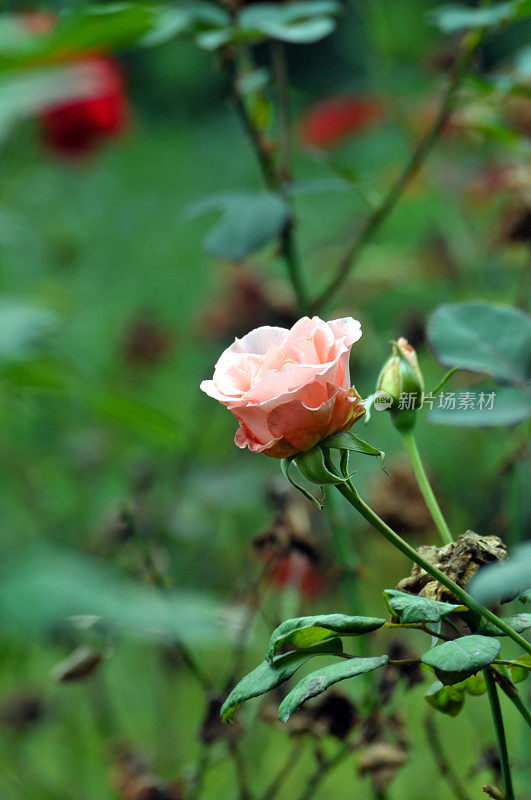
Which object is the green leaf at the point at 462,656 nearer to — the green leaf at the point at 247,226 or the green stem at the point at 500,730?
the green stem at the point at 500,730

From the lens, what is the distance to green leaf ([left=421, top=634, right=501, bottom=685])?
0.19 m

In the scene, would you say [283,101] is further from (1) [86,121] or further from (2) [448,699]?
(1) [86,121]

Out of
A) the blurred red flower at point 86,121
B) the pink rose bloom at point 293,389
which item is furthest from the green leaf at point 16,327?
the blurred red flower at point 86,121

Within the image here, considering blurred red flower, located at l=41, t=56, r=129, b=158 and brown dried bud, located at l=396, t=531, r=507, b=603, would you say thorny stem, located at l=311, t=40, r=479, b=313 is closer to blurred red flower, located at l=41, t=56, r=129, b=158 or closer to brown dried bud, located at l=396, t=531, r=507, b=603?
brown dried bud, located at l=396, t=531, r=507, b=603

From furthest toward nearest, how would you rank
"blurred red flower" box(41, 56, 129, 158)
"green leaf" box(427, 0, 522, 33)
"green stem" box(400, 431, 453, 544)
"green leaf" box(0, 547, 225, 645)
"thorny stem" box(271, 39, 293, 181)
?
1. "blurred red flower" box(41, 56, 129, 158)
2. "thorny stem" box(271, 39, 293, 181)
3. "green leaf" box(427, 0, 522, 33)
4. "green stem" box(400, 431, 453, 544)
5. "green leaf" box(0, 547, 225, 645)

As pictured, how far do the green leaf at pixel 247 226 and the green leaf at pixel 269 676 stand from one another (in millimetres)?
223

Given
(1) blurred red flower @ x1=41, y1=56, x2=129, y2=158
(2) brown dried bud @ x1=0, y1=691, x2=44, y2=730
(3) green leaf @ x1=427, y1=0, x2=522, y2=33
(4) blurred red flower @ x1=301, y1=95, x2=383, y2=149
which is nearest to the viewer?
(3) green leaf @ x1=427, y1=0, x2=522, y2=33

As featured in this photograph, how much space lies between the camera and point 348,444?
0.73ft

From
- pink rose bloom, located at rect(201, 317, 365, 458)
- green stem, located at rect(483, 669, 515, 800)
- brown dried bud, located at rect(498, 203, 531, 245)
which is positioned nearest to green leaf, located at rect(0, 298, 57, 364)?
pink rose bloom, located at rect(201, 317, 365, 458)

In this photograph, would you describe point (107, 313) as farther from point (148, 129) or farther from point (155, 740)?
point (148, 129)

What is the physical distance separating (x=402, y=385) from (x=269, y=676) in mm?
95

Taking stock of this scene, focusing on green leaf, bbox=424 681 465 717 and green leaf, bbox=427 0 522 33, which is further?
green leaf, bbox=427 0 522 33

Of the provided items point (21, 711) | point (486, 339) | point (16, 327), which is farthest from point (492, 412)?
point (21, 711)

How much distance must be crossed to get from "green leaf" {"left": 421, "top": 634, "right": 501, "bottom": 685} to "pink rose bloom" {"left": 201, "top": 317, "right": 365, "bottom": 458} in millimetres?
64
